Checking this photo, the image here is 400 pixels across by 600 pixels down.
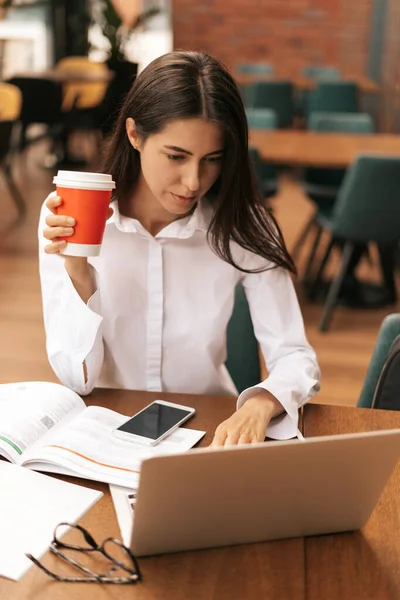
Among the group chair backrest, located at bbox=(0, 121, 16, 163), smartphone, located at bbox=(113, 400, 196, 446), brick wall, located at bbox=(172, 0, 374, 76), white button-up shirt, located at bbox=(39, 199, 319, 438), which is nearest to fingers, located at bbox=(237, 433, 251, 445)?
smartphone, located at bbox=(113, 400, 196, 446)

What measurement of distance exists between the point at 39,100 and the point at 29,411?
6.09 m

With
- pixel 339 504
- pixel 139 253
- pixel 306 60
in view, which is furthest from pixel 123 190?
pixel 306 60

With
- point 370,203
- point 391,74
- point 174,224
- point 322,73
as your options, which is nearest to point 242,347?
point 174,224

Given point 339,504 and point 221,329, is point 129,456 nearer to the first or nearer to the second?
point 339,504

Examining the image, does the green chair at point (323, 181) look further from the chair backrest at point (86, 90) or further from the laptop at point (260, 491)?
the laptop at point (260, 491)

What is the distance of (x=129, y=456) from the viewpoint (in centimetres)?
112

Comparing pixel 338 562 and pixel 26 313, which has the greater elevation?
pixel 338 562

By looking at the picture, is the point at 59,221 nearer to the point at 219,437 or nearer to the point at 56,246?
the point at 56,246

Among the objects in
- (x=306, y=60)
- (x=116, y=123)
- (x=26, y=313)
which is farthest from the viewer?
(x=306, y=60)

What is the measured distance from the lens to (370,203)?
3.58m

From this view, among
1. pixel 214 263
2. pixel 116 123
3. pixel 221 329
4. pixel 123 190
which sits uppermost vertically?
pixel 116 123

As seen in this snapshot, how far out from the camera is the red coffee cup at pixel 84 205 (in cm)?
118

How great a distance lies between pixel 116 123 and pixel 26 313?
2.49 m

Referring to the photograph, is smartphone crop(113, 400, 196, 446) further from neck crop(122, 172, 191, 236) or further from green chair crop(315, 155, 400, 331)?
green chair crop(315, 155, 400, 331)
